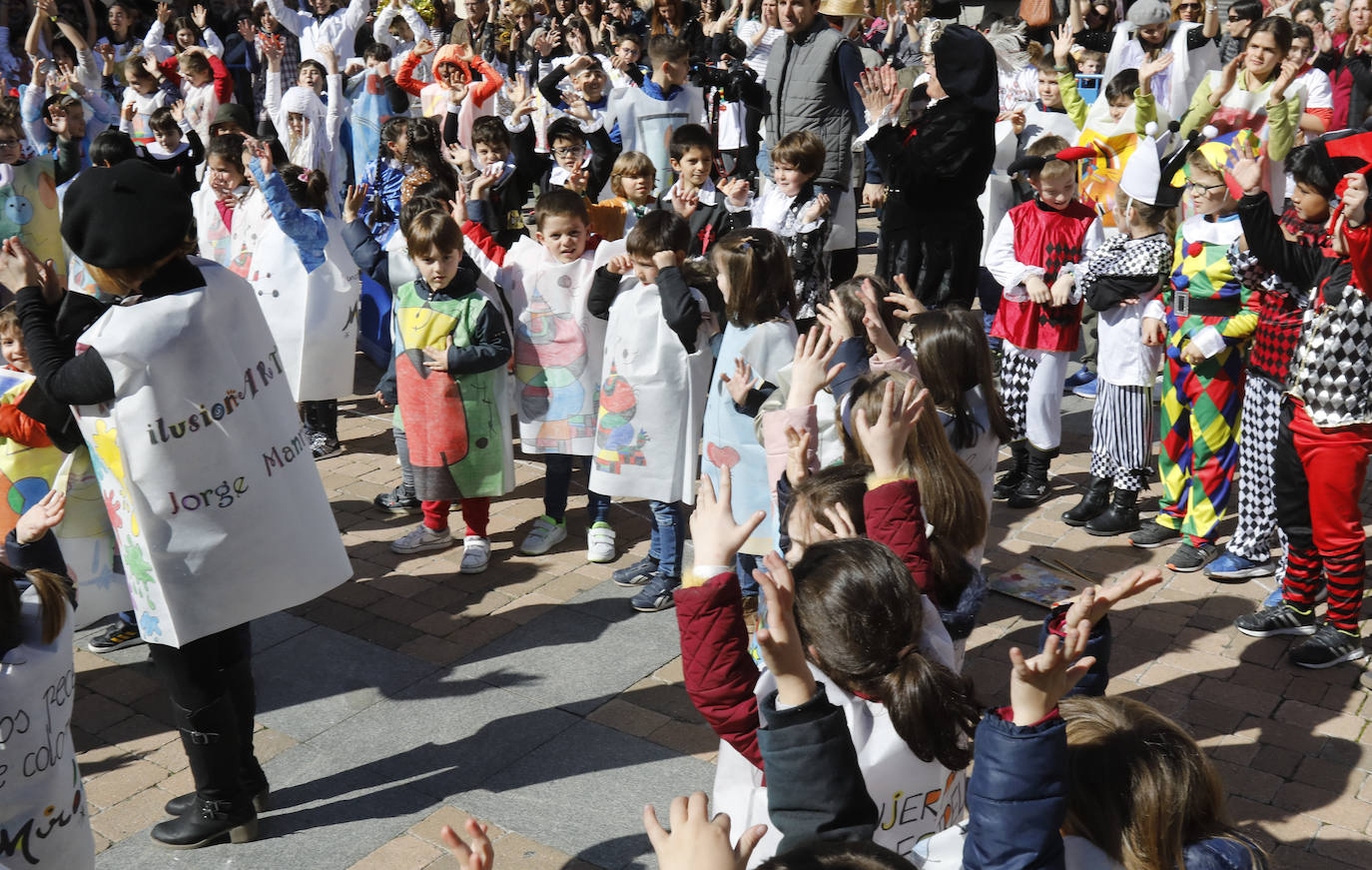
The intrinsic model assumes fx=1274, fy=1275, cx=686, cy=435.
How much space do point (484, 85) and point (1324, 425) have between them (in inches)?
267

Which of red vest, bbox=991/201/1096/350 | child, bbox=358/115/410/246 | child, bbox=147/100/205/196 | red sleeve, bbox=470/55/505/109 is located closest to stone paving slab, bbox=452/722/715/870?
red vest, bbox=991/201/1096/350

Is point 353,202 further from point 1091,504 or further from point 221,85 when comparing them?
point 221,85

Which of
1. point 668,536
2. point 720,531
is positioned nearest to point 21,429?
point 668,536

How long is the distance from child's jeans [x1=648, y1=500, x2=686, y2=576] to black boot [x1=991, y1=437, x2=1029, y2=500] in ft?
6.48

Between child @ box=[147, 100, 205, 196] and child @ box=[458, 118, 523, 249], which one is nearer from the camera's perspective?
child @ box=[458, 118, 523, 249]

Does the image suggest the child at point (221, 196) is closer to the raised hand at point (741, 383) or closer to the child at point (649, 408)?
the child at point (649, 408)

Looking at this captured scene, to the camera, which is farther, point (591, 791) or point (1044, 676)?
point (591, 791)

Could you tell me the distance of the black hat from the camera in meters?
3.44

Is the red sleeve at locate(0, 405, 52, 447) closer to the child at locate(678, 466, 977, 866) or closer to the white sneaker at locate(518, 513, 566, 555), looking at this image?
the white sneaker at locate(518, 513, 566, 555)

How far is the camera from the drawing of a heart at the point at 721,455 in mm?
4961

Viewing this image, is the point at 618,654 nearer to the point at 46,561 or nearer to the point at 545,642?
the point at 545,642

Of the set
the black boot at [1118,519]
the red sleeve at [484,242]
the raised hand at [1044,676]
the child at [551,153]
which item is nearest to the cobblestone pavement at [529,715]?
the black boot at [1118,519]

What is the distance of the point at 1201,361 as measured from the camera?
559cm

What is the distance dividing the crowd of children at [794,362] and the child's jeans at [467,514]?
0.02 meters
